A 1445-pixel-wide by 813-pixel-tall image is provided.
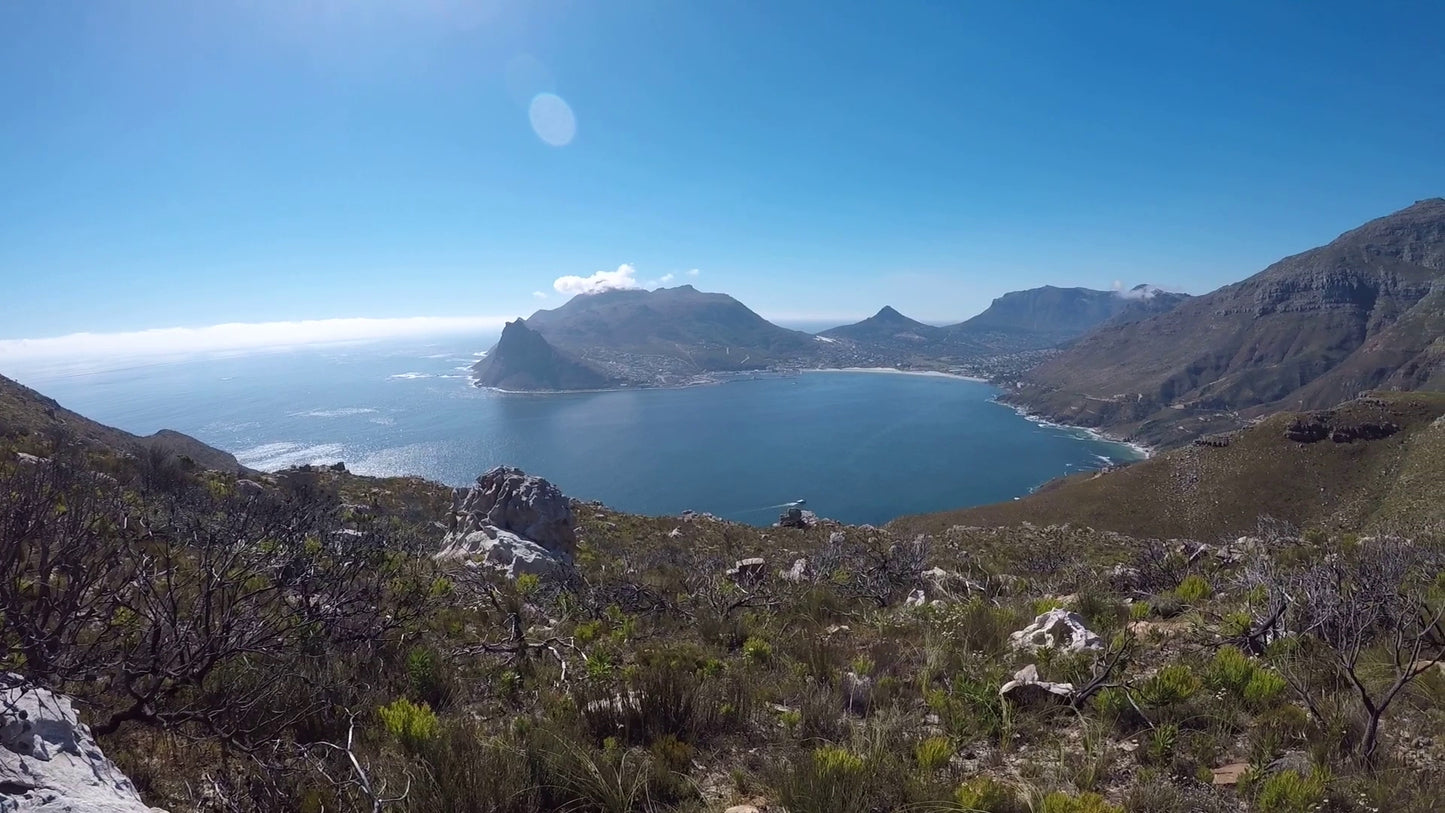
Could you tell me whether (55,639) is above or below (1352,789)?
above

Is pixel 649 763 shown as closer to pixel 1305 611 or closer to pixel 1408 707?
pixel 1408 707

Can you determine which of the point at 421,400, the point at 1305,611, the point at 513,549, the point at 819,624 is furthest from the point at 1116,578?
the point at 421,400

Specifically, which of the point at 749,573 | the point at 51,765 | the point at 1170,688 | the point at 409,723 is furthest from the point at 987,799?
the point at 749,573

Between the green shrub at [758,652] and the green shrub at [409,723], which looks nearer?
the green shrub at [409,723]

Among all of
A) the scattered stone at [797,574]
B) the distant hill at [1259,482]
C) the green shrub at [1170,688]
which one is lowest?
the distant hill at [1259,482]

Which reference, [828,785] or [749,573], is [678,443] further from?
[828,785]

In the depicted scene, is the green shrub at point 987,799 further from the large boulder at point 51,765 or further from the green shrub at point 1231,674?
the large boulder at point 51,765

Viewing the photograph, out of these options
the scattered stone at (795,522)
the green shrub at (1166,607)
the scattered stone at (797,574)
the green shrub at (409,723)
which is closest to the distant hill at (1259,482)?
the scattered stone at (795,522)
